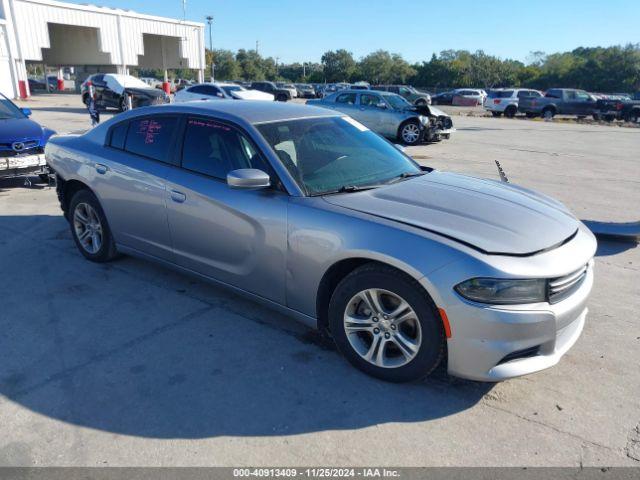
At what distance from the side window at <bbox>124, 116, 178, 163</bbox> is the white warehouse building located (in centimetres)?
3231

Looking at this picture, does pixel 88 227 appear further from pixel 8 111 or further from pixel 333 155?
pixel 8 111

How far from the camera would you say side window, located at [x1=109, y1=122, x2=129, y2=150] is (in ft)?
15.1

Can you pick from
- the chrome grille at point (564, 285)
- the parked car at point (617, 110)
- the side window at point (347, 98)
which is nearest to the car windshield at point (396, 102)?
the side window at point (347, 98)

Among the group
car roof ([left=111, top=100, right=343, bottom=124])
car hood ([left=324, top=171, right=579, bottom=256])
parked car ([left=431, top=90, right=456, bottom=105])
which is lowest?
parked car ([left=431, top=90, right=456, bottom=105])

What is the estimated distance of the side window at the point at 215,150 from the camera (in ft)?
12.1

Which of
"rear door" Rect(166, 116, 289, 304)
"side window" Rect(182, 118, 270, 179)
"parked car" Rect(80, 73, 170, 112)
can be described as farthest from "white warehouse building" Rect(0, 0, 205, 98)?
"rear door" Rect(166, 116, 289, 304)

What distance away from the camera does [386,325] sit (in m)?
3.01

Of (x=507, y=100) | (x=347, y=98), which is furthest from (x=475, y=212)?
(x=507, y=100)

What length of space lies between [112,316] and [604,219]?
6684 mm

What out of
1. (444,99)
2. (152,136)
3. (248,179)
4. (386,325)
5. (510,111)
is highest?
(152,136)

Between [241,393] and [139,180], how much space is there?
219 centimetres

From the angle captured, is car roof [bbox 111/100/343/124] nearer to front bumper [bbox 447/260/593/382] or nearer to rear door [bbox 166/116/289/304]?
rear door [bbox 166/116/289/304]

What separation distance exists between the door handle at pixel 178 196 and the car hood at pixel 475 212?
4.10 feet

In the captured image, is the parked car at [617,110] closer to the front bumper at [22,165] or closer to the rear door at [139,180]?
the front bumper at [22,165]
